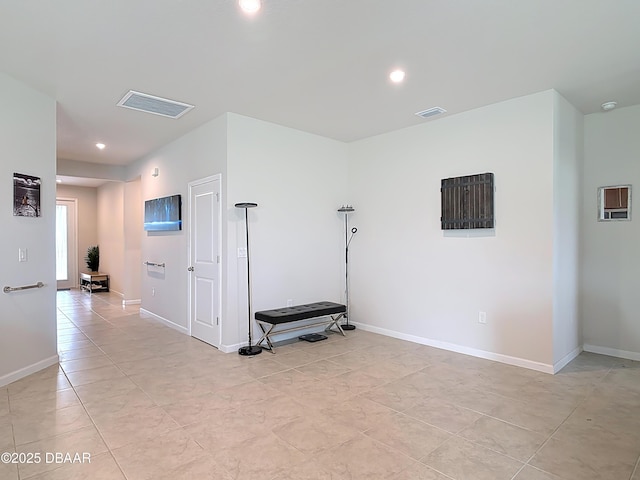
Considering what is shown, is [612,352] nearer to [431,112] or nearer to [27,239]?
[431,112]

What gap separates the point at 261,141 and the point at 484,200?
272cm

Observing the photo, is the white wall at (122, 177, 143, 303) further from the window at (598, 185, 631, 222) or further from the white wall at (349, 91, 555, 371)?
the window at (598, 185, 631, 222)

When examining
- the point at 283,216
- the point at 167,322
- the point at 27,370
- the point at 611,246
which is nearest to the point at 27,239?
the point at 27,370

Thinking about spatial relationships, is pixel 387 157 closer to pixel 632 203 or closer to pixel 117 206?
pixel 632 203

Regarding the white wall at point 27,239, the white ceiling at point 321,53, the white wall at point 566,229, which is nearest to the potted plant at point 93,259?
the white ceiling at point 321,53

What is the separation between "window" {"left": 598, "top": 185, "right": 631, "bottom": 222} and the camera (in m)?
4.22

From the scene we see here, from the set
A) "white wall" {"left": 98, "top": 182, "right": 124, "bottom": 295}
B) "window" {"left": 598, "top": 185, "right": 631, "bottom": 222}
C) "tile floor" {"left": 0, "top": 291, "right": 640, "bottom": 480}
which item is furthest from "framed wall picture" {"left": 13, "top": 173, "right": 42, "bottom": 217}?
"window" {"left": 598, "top": 185, "right": 631, "bottom": 222}

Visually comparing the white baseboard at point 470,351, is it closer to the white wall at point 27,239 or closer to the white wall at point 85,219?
the white wall at point 27,239

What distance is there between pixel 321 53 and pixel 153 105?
2.16 m

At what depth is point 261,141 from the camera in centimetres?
475

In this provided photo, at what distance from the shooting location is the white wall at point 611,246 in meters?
4.18

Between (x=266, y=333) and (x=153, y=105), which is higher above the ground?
(x=153, y=105)

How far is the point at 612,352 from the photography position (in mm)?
4309

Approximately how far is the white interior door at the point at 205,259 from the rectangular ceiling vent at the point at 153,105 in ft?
2.78
